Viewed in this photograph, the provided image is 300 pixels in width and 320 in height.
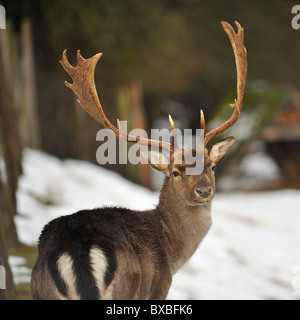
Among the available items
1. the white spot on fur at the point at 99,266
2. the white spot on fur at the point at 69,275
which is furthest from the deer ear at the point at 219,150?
the white spot on fur at the point at 69,275

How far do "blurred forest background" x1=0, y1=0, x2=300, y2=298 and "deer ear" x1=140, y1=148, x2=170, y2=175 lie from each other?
165 cm

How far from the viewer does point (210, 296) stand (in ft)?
22.3

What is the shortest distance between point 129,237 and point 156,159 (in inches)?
36.7

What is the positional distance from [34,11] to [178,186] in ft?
21.2

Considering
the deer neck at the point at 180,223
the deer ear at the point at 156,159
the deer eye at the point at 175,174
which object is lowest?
the deer neck at the point at 180,223

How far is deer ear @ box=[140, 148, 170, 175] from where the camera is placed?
4.96 meters

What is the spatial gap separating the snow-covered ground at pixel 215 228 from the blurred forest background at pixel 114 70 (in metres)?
0.40

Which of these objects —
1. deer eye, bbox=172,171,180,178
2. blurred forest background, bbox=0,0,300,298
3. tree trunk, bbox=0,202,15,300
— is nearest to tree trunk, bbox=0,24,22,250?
blurred forest background, bbox=0,0,300,298

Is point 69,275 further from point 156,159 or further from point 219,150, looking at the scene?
point 219,150

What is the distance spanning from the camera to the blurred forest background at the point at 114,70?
931cm

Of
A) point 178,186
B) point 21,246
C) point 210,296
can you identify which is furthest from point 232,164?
point 178,186

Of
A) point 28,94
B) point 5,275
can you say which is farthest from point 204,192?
point 28,94

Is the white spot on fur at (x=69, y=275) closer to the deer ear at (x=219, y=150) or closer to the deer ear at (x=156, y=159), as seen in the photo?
the deer ear at (x=156, y=159)

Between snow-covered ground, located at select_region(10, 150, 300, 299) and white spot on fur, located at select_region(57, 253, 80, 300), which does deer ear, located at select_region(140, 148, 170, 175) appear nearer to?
snow-covered ground, located at select_region(10, 150, 300, 299)
